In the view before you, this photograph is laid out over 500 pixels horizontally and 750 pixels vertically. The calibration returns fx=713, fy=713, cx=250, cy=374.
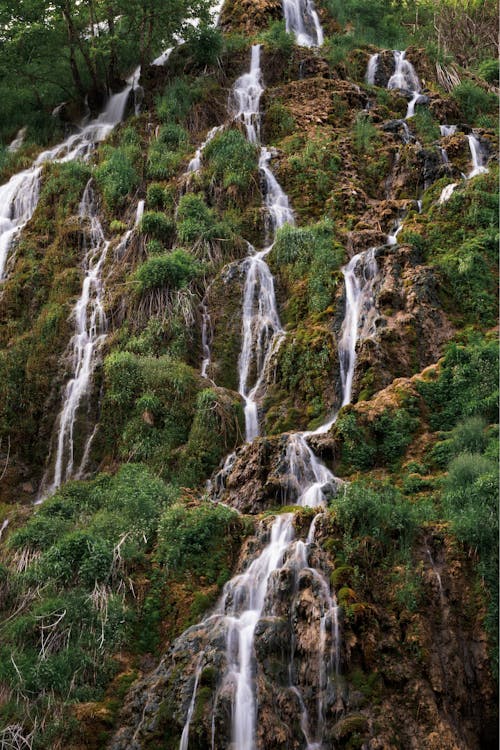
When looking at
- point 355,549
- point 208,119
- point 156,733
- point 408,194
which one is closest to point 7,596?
point 156,733

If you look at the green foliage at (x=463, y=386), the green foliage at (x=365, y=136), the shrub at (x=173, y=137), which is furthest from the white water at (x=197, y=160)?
the green foliage at (x=463, y=386)

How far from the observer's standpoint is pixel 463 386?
11422 millimetres

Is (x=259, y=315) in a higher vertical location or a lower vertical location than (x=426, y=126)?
lower

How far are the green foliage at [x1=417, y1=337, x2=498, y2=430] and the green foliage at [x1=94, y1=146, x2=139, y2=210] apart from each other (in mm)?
10085

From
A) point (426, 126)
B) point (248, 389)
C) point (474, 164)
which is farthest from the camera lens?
point (426, 126)

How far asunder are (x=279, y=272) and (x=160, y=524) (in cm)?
713

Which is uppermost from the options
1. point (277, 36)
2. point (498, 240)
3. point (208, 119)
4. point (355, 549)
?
point (277, 36)

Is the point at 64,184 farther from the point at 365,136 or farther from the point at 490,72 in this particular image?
the point at 490,72

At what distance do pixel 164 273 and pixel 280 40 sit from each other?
1229 cm

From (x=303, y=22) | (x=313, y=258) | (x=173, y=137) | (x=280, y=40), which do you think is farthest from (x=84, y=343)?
(x=303, y=22)

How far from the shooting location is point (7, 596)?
31.3ft

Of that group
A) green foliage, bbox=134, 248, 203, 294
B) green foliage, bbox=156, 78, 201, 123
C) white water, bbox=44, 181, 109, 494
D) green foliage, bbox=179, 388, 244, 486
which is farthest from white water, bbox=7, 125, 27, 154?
green foliage, bbox=179, 388, 244, 486

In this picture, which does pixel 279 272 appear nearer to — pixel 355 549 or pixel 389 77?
pixel 355 549

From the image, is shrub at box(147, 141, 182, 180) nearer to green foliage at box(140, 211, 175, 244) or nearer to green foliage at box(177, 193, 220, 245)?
green foliage at box(177, 193, 220, 245)
